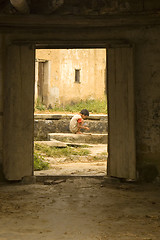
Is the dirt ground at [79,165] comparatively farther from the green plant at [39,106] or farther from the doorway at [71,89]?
the green plant at [39,106]

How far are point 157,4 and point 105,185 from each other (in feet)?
10.9

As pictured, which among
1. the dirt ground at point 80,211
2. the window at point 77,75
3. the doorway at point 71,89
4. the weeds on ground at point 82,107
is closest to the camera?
the dirt ground at point 80,211

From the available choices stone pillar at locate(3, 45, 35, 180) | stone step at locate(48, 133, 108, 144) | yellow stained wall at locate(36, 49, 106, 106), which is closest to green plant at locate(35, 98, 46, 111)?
yellow stained wall at locate(36, 49, 106, 106)

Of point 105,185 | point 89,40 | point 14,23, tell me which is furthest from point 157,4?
point 105,185

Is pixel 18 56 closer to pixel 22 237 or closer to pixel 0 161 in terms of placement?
pixel 0 161

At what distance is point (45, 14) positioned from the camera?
19.4 ft

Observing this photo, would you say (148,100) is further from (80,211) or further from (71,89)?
(71,89)

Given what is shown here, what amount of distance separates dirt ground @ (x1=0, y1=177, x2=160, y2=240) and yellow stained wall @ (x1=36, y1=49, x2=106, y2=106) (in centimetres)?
1637

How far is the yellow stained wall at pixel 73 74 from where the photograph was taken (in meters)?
21.9

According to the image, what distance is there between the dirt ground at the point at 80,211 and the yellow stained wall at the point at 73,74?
16371 millimetres

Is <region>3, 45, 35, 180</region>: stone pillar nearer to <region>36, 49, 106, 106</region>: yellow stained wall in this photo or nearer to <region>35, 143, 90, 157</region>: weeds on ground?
<region>35, 143, 90, 157</region>: weeds on ground

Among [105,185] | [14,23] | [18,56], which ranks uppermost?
[14,23]

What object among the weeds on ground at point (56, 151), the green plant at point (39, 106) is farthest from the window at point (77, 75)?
the weeds on ground at point (56, 151)

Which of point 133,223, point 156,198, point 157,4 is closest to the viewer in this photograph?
point 133,223
